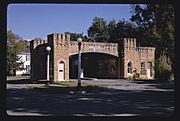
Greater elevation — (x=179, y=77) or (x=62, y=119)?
(x=179, y=77)

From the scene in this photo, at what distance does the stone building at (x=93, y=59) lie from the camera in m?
32.7

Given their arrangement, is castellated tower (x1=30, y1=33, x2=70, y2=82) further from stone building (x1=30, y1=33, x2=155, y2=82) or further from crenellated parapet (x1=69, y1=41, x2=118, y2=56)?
crenellated parapet (x1=69, y1=41, x2=118, y2=56)

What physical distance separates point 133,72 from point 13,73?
22.7 m

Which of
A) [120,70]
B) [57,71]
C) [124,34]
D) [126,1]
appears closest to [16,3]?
[126,1]

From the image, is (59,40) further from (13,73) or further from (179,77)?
(179,77)

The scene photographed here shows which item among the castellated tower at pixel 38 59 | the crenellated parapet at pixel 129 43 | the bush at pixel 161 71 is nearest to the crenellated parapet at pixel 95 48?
the crenellated parapet at pixel 129 43

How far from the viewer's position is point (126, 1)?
268 cm

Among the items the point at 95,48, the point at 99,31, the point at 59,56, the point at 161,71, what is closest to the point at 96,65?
the point at 95,48

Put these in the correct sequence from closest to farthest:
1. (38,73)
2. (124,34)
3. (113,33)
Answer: (38,73)
(124,34)
(113,33)

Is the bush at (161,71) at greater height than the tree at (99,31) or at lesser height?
lesser

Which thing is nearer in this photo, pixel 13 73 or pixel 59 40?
pixel 59 40

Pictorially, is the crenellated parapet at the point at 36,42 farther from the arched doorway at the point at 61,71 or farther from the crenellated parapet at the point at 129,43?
the crenellated parapet at the point at 129,43

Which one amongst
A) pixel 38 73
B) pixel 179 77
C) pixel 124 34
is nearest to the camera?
pixel 179 77

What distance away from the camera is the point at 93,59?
4247 cm
